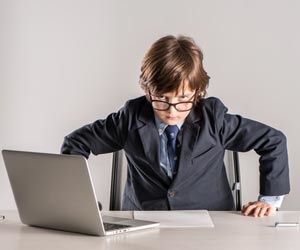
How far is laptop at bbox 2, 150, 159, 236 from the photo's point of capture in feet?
4.85

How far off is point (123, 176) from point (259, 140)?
0.50 meters

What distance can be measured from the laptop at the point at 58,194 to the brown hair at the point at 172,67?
42cm

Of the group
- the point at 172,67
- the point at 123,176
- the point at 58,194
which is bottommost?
the point at 123,176

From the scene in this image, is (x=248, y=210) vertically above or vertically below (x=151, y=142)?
below

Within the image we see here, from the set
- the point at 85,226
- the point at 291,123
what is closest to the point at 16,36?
the point at 291,123

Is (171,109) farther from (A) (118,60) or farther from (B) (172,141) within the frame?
(A) (118,60)

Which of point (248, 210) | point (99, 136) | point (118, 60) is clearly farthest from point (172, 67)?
point (118, 60)

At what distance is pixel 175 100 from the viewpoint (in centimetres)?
184

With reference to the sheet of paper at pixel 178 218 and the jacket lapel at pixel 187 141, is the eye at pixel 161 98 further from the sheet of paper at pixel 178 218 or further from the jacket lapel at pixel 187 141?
the sheet of paper at pixel 178 218

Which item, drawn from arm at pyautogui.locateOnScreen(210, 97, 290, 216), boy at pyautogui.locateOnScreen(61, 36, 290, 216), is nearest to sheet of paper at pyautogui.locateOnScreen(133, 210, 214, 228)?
boy at pyautogui.locateOnScreen(61, 36, 290, 216)

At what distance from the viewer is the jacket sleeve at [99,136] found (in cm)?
205

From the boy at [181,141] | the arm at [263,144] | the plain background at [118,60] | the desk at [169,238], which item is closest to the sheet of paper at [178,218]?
the desk at [169,238]

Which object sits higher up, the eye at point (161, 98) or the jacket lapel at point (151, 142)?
A: the eye at point (161, 98)

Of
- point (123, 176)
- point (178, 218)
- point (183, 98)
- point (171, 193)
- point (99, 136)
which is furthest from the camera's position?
point (123, 176)
